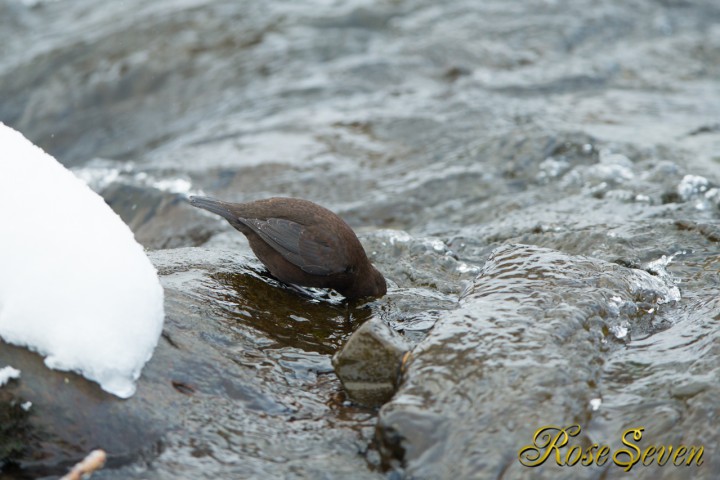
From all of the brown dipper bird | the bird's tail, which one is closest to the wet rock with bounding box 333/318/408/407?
the brown dipper bird

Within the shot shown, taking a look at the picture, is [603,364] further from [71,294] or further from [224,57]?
[224,57]

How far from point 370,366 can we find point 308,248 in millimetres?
1469

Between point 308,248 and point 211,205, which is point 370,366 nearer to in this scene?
point 308,248

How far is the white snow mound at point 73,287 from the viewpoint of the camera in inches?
119

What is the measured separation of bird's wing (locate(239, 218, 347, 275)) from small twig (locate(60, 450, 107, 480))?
77.3 inches

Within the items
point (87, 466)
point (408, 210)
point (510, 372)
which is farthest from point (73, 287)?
point (408, 210)

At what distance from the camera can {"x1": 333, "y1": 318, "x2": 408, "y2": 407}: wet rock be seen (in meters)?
3.34

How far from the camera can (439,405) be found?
302cm

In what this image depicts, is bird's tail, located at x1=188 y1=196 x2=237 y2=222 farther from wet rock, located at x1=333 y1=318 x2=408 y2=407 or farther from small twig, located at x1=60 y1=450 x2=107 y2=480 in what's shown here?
small twig, located at x1=60 y1=450 x2=107 y2=480

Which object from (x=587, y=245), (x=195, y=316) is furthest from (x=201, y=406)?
(x=587, y=245)

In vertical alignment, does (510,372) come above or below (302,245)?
above

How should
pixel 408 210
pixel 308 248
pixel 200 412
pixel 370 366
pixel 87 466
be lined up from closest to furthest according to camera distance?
pixel 87 466 → pixel 200 412 → pixel 370 366 → pixel 308 248 → pixel 408 210

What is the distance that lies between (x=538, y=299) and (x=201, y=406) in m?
1.49

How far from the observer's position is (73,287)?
3.06 metres
